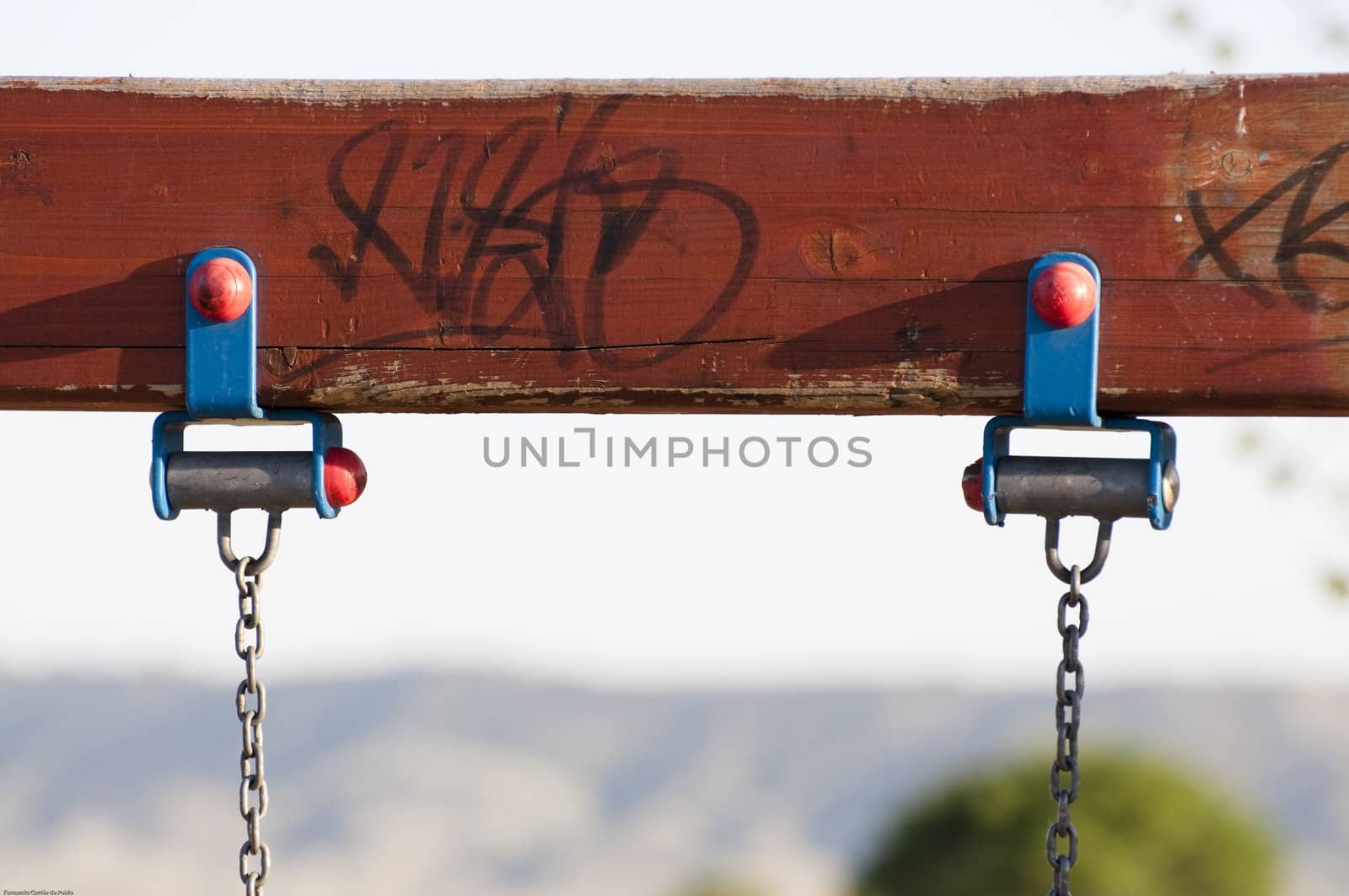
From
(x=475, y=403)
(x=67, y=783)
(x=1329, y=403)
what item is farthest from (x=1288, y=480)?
(x=67, y=783)

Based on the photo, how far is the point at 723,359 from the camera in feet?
7.27

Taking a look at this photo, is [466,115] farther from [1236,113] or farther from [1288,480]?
[1288,480]

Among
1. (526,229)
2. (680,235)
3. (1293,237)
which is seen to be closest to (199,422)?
(526,229)

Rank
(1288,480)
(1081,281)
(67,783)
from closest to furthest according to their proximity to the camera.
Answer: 1. (1081,281)
2. (1288,480)
3. (67,783)

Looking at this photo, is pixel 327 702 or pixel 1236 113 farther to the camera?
pixel 327 702

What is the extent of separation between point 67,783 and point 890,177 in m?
65.6

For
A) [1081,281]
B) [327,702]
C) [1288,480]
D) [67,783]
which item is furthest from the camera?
[327,702]

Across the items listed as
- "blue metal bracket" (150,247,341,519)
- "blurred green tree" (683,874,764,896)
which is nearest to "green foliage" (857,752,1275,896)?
"blurred green tree" (683,874,764,896)

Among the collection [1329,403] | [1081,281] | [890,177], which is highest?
[890,177]

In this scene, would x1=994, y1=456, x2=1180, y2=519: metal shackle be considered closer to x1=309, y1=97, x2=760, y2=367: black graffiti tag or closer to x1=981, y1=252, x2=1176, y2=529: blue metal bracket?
x1=981, y1=252, x2=1176, y2=529: blue metal bracket

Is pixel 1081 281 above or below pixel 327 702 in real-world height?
below

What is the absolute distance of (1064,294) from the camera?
2.12 meters

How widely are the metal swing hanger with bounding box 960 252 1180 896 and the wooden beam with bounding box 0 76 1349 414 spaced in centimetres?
4

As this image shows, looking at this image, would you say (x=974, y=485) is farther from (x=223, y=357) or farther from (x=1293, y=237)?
(x=223, y=357)
